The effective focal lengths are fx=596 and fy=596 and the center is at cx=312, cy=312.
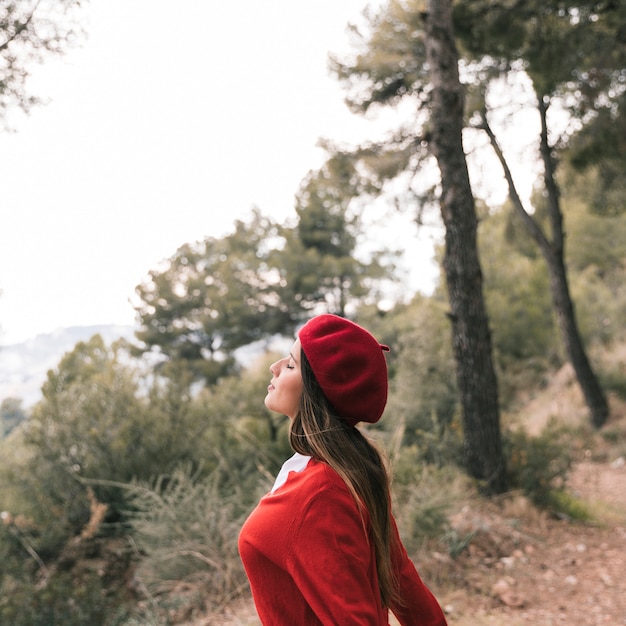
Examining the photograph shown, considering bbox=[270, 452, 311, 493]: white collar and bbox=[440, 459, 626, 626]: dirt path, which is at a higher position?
bbox=[270, 452, 311, 493]: white collar

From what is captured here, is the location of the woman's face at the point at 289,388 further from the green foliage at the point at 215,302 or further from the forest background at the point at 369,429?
the green foliage at the point at 215,302

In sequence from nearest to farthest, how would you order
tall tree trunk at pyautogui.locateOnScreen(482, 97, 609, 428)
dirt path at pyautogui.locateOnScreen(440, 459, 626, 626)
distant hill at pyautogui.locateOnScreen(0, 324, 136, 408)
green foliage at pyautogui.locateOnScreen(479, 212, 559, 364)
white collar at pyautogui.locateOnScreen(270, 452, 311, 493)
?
white collar at pyautogui.locateOnScreen(270, 452, 311, 493) → dirt path at pyautogui.locateOnScreen(440, 459, 626, 626) → distant hill at pyautogui.locateOnScreen(0, 324, 136, 408) → tall tree trunk at pyautogui.locateOnScreen(482, 97, 609, 428) → green foliage at pyautogui.locateOnScreen(479, 212, 559, 364)

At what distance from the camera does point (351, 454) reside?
1449 mm

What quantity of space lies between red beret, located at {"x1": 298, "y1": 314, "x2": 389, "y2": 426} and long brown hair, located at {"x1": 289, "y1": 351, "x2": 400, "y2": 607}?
39mm

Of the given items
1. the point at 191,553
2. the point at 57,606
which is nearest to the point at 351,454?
the point at 191,553

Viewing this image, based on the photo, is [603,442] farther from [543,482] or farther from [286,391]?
Result: [286,391]

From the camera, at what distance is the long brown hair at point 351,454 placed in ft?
4.68

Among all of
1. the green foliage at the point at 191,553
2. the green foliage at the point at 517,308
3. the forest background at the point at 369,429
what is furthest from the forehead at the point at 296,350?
the green foliage at the point at 517,308

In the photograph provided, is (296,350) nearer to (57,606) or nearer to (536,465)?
(57,606)

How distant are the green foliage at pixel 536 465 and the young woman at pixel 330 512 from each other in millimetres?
4468

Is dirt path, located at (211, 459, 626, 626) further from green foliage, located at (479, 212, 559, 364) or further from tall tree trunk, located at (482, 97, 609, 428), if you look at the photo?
green foliage, located at (479, 212, 559, 364)

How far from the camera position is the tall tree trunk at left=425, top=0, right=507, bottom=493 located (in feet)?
18.1

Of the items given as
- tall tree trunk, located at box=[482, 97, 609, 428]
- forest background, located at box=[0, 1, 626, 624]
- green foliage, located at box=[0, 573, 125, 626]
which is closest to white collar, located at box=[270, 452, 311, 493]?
forest background, located at box=[0, 1, 626, 624]

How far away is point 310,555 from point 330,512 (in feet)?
0.32
